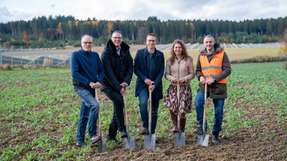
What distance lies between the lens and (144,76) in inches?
324

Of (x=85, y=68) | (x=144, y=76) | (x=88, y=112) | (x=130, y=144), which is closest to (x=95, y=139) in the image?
(x=88, y=112)

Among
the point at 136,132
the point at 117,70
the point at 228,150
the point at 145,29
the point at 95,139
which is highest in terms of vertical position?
the point at 145,29

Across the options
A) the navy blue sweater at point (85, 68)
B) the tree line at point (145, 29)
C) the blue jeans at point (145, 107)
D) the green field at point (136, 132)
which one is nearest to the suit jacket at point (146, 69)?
the blue jeans at point (145, 107)

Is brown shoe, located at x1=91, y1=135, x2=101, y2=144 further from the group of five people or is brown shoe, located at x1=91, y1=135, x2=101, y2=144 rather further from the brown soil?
the brown soil

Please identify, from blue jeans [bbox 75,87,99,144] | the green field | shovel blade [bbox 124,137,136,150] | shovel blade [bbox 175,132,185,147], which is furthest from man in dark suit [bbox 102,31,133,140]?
shovel blade [bbox 175,132,185,147]

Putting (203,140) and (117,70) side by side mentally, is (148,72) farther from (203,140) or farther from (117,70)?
(203,140)

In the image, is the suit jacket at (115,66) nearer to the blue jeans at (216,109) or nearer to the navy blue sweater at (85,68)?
the navy blue sweater at (85,68)

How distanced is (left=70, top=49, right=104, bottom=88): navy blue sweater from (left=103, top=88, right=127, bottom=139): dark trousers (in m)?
0.35

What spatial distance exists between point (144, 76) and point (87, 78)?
1135 millimetres

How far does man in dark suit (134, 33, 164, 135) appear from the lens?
8.20 meters

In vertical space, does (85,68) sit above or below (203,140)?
above

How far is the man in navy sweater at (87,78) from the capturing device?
7902 mm

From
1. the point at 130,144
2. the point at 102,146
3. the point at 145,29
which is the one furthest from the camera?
the point at 145,29

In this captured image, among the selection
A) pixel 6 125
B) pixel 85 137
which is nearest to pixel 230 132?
pixel 85 137
